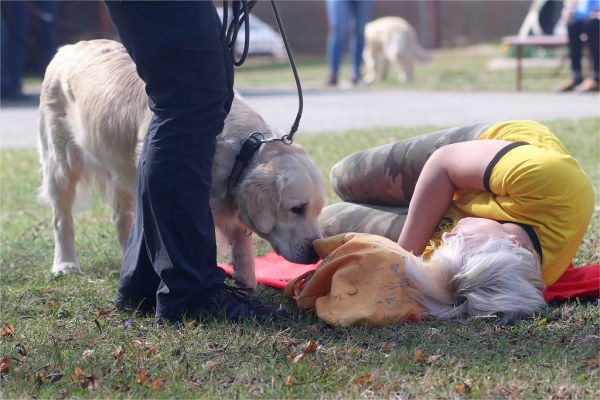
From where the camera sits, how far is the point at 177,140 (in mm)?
2582

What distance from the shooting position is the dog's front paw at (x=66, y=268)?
374 cm

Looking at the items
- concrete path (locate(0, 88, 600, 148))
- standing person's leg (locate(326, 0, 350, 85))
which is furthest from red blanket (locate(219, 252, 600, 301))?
standing person's leg (locate(326, 0, 350, 85))

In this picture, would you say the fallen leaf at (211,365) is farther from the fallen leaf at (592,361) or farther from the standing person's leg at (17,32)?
the standing person's leg at (17,32)

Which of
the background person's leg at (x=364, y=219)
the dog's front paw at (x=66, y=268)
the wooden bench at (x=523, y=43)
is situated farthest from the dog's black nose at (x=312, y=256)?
the wooden bench at (x=523, y=43)

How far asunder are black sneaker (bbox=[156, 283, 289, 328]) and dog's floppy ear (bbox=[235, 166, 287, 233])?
0.42 metres

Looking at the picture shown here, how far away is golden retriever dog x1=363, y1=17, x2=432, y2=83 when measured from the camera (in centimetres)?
1588

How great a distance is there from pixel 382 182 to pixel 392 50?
12838 mm

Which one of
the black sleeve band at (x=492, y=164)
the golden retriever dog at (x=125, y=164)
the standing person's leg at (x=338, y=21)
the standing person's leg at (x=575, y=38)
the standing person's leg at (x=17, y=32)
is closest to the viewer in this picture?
the black sleeve band at (x=492, y=164)

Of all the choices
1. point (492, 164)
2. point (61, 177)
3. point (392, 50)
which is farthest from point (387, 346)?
point (392, 50)

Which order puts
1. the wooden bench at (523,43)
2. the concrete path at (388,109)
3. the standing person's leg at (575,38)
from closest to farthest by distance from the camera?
the concrete path at (388,109) → the standing person's leg at (575,38) → the wooden bench at (523,43)

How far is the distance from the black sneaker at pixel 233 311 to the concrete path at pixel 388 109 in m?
5.48

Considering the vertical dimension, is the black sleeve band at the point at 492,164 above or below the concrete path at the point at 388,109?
above

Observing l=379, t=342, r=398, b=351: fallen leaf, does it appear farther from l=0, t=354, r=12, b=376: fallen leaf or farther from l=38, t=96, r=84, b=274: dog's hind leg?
l=38, t=96, r=84, b=274: dog's hind leg

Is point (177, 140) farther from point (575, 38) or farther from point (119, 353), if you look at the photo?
point (575, 38)
